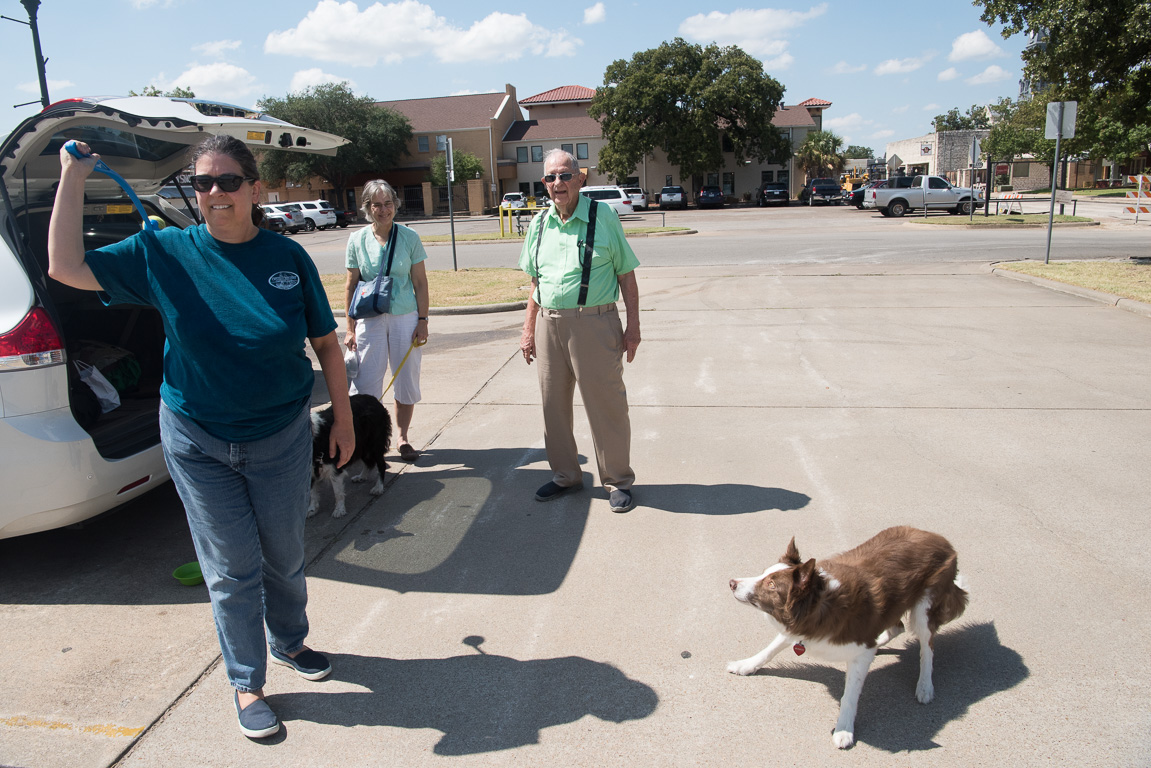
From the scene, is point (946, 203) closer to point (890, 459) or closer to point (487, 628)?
point (890, 459)

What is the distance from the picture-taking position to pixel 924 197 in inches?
1325

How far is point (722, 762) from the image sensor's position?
8.19ft

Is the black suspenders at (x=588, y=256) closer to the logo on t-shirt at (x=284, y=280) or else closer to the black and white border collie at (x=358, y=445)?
the black and white border collie at (x=358, y=445)

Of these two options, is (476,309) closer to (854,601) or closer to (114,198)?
(114,198)

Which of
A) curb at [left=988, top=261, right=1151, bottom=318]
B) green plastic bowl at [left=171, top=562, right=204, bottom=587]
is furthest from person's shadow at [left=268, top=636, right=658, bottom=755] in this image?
curb at [left=988, top=261, right=1151, bottom=318]

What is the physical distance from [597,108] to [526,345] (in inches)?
2073

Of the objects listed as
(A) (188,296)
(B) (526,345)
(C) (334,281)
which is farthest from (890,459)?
(C) (334,281)

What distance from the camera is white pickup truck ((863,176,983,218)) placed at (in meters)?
33.7

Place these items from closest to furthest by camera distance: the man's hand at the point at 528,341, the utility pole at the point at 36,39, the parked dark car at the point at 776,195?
the man's hand at the point at 528,341 → the utility pole at the point at 36,39 → the parked dark car at the point at 776,195

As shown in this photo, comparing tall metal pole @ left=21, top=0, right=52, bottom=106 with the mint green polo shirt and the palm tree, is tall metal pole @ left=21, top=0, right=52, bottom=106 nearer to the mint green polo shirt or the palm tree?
the mint green polo shirt

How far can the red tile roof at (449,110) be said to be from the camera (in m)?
61.5

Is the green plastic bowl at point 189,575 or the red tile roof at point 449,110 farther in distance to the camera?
the red tile roof at point 449,110

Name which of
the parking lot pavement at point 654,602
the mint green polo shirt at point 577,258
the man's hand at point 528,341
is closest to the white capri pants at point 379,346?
the parking lot pavement at point 654,602

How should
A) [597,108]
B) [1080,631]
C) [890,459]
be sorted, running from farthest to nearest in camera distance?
[597,108] < [890,459] < [1080,631]
